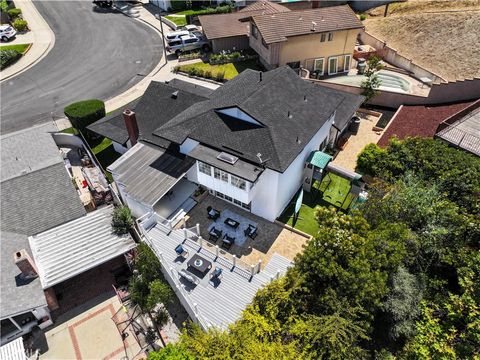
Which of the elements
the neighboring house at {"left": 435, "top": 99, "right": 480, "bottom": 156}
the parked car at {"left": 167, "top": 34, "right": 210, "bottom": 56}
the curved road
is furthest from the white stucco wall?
the parked car at {"left": 167, "top": 34, "right": 210, "bottom": 56}

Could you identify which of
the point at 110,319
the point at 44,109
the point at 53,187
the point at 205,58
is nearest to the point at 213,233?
the point at 110,319

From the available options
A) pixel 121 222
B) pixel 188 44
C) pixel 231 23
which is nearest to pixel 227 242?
pixel 121 222

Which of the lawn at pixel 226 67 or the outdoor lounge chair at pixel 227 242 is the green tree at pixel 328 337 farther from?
the lawn at pixel 226 67

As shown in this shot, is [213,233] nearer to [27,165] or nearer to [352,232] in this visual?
[352,232]

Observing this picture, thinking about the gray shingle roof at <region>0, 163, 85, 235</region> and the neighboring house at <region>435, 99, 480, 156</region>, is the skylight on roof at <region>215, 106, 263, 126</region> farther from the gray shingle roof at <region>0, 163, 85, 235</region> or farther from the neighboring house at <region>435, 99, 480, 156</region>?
the neighboring house at <region>435, 99, 480, 156</region>

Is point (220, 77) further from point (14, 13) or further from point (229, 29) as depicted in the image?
point (14, 13)

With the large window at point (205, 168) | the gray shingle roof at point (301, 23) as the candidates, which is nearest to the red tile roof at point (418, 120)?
the gray shingle roof at point (301, 23)
